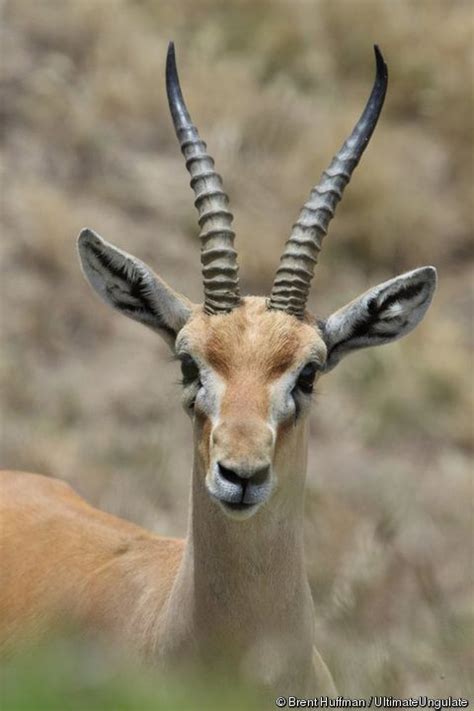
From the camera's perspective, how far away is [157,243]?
653 inches

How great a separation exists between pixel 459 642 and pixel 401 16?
15921 mm

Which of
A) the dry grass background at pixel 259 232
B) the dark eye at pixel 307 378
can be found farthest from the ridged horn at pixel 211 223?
the dry grass background at pixel 259 232

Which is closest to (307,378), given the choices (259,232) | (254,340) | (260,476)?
(254,340)

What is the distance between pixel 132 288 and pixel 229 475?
1.53 m

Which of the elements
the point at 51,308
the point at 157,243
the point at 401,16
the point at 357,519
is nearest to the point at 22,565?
the point at 357,519

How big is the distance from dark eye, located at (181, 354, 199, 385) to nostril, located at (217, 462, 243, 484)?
772mm

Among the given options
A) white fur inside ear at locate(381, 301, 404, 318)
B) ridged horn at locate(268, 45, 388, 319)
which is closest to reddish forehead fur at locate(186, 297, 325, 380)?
ridged horn at locate(268, 45, 388, 319)

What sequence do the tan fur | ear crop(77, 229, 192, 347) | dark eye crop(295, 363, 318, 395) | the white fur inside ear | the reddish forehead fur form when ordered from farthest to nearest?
the white fur inside ear < ear crop(77, 229, 192, 347) < dark eye crop(295, 363, 318, 395) < the reddish forehead fur < the tan fur

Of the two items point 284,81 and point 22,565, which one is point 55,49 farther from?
point 22,565

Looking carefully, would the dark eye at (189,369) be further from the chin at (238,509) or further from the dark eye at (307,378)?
the chin at (238,509)

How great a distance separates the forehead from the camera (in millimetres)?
5508

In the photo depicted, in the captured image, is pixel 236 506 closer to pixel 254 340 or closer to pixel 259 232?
pixel 254 340

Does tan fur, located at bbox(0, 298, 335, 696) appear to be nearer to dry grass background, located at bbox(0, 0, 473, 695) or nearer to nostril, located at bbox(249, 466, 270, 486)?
nostril, located at bbox(249, 466, 270, 486)

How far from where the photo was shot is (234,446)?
16.3ft
